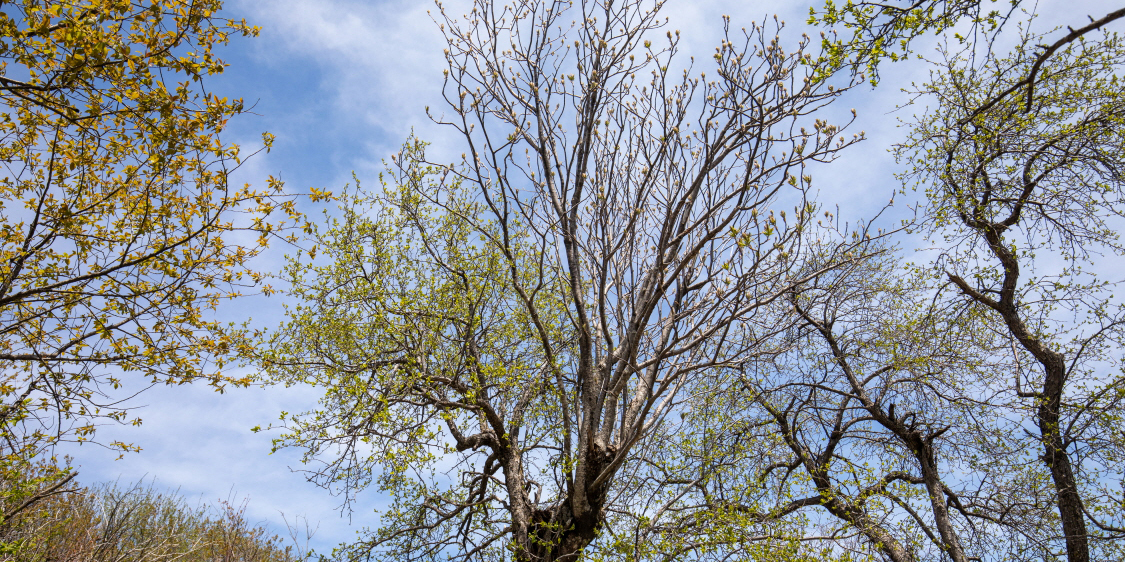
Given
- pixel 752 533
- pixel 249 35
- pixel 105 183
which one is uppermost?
pixel 249 35

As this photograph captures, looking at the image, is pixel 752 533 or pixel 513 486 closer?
pixel 752 533

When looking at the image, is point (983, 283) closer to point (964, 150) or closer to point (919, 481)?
point (964, 150)

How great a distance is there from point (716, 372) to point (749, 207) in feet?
12.7

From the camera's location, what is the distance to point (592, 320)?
913cm

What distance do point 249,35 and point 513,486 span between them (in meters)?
6.13

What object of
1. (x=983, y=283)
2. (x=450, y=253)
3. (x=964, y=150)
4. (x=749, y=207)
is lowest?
(x=749, y=207)

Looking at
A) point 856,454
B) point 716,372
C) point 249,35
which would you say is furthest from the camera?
point 856,454

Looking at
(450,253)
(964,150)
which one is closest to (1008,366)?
(964,150)

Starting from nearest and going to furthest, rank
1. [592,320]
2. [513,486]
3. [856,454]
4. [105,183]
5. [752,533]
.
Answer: [105,183]
[752,533]
[513,486]
[592,320]
[856,454]

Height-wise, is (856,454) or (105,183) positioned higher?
(856,454)

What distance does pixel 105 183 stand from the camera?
5.49 meters

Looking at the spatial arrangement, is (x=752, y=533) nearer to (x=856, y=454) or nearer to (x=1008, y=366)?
(x=856, y=454)

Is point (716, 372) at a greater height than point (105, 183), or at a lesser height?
greater

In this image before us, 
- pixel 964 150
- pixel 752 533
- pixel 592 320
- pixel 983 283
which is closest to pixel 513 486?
pixel 592 320
